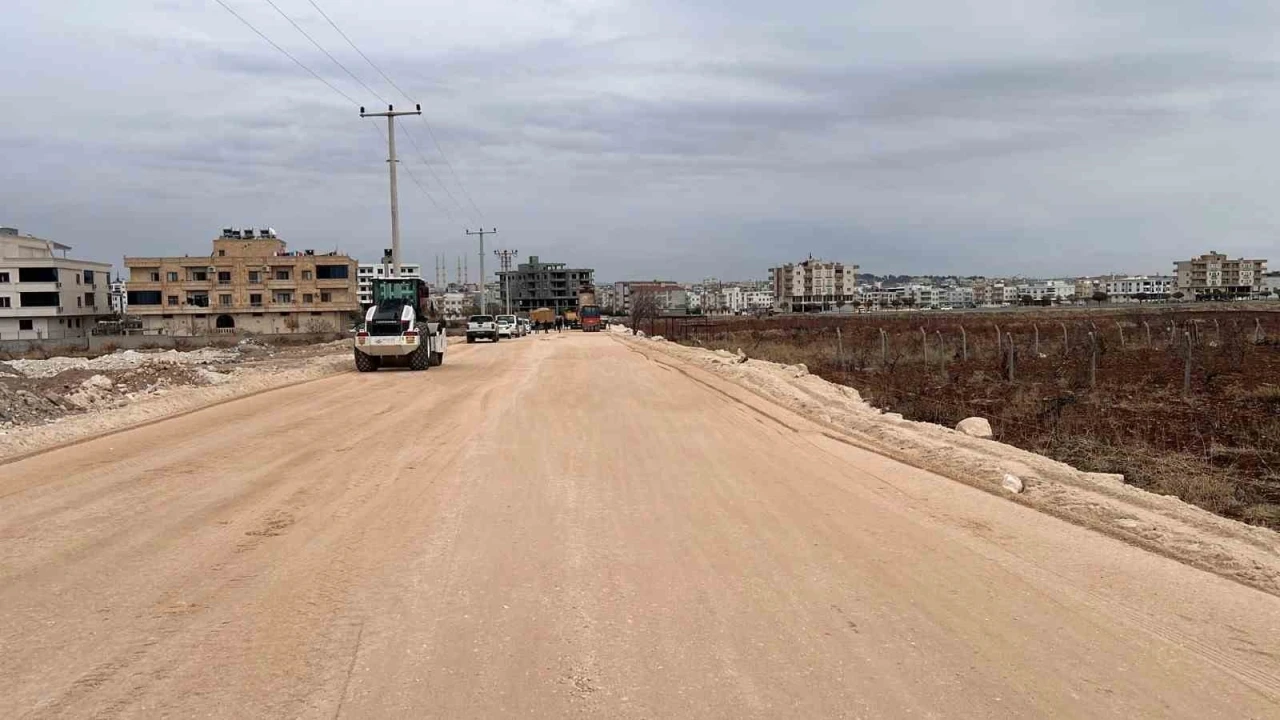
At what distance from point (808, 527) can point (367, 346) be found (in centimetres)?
2066

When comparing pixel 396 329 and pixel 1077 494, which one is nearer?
pixel 1077 494

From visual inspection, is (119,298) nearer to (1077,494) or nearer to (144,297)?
(144,297)

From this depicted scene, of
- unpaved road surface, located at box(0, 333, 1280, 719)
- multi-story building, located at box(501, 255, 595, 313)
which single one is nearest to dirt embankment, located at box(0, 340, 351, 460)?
unpaved road surface, located at box(0, 333, 1280, 719)

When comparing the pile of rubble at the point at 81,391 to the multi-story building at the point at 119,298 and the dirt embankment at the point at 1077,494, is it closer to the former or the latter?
the dirt embankment at the point at 1077,494

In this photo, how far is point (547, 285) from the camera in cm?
16150

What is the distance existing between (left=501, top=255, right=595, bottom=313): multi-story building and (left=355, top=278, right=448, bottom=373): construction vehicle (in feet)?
420

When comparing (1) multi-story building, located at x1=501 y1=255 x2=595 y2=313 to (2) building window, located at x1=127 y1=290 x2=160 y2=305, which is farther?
(1) multi-story building, located at x1=501 y1=255 x2=595 y2=313

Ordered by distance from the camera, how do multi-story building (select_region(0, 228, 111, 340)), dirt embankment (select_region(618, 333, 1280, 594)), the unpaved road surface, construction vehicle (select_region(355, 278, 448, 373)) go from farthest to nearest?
multi-story building (select_region(0, 228, 111, 340)), construction vehicle (select_region(355, 278, 448, 373)), dirt embankment (select_region(618, 333, 1280, 594)), the unpaved road surface

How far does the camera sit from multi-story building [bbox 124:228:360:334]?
99438mm

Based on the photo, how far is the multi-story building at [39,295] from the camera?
84.9 metres

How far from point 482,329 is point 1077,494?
51531 millimetres

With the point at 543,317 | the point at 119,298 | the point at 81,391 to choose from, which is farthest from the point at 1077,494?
the point at 119,298

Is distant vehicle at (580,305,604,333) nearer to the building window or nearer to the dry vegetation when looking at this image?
the building window

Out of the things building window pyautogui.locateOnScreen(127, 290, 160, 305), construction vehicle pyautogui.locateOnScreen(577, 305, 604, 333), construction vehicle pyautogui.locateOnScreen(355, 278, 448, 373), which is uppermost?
building window pyautogui.locateOnScreen(127, 290, 160, 305)
